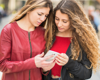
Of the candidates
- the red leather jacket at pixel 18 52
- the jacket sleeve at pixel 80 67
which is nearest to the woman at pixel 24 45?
the red leather jacket at pixel 18 52

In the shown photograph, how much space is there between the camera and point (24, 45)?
4.83ft

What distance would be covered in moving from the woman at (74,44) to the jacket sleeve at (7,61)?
33 centimetres

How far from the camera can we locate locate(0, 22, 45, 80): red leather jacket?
1.38 m

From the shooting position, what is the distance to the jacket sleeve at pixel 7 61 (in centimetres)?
137

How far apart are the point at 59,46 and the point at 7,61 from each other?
2.46ft

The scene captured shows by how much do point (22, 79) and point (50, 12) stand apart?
1006mm

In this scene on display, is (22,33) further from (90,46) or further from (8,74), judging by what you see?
(90,46)

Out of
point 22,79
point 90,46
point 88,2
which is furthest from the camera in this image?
point 88,2

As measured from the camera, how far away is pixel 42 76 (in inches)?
69.4

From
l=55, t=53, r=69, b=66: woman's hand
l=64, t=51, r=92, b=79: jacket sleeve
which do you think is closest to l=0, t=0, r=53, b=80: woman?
l=55, t=53, r=69, b=66: woman's hand

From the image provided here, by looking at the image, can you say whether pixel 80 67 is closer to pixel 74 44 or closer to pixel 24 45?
pixel 74 44

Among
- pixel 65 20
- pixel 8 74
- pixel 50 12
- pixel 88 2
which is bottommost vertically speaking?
pixel 8 74

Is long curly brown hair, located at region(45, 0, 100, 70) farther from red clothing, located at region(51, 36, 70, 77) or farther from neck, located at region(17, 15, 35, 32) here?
neck, located at region(17, 15, 35, 32)

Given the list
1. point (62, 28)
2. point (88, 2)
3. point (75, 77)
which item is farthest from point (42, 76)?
point (88, 2)
